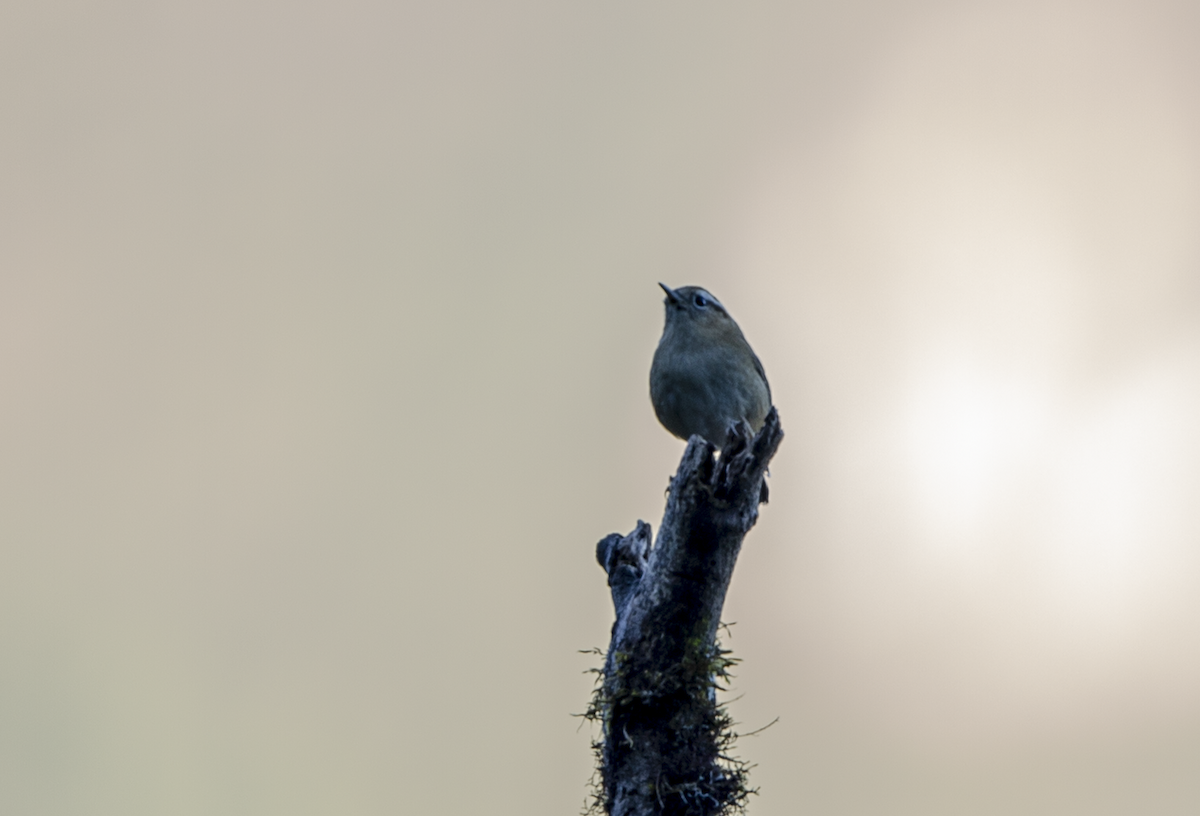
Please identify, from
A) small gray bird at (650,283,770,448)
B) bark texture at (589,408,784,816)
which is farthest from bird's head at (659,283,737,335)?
bark texture at (589,408,784,816)

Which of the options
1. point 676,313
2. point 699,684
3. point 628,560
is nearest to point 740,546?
point 699,684

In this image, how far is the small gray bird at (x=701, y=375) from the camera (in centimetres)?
1006

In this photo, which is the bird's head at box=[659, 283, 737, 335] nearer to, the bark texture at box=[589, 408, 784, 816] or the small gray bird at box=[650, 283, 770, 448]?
the small gray bird at box=[650, 283, 770, 448]

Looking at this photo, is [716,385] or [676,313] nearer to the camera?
[716,385]

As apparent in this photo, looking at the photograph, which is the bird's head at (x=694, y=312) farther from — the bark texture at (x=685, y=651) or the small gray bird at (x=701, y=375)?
the bark texture at (x=685, y=651)

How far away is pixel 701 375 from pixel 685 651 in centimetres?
373

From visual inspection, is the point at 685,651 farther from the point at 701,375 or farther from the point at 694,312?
the point at 694,312

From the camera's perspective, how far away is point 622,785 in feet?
21.9

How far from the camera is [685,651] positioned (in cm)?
686

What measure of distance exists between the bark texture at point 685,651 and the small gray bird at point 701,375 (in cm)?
301

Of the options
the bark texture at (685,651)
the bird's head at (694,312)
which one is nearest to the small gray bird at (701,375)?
the bird's head at (694,312)

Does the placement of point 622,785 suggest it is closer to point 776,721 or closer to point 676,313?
point 776,721

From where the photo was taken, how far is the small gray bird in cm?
1006

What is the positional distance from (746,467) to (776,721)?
1.66 meters
